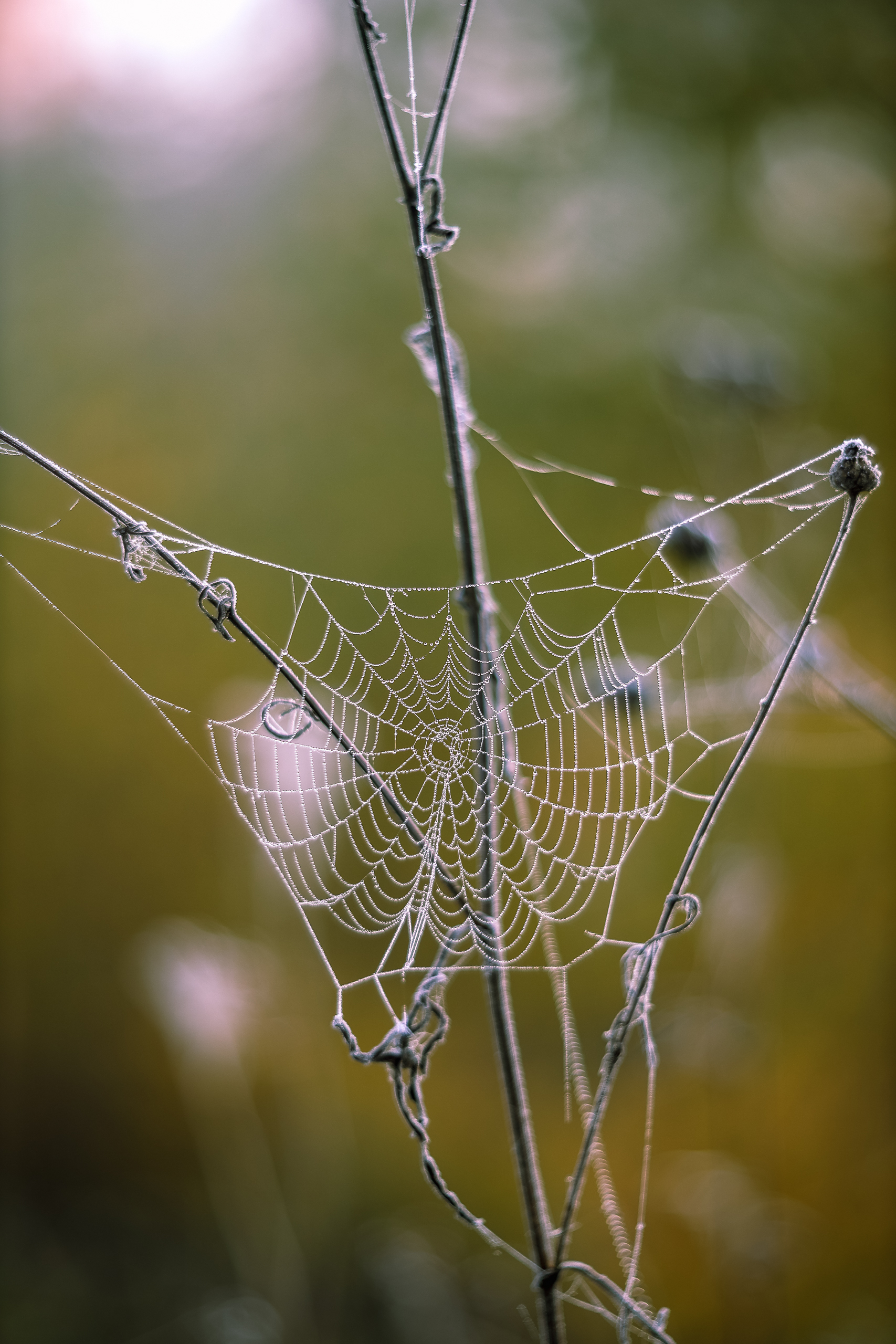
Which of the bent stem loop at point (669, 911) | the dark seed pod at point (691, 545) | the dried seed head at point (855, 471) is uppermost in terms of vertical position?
the dark seed pod at point (691, 545)

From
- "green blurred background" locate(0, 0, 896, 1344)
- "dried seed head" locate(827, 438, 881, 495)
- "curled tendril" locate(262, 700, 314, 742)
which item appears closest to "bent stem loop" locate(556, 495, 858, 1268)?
"dried seed head" locate(827, 438, 881, 495)

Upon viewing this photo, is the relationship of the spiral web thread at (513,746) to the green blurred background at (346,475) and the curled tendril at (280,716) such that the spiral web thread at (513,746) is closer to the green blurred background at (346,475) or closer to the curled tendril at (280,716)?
the curled tendril at (280,716)

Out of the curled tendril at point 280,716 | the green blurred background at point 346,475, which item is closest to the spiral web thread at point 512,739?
the curled tendril at point 280,716

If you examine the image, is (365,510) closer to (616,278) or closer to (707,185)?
(616,278)

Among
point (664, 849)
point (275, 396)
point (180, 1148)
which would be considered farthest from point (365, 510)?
point (180, 1148)

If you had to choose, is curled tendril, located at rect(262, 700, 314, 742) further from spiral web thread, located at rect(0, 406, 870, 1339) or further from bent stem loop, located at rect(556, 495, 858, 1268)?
bent stem loop, located at rect(556, 495, 858, 1268)

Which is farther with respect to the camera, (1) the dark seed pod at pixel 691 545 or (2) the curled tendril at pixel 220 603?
(1) the dark seed pod at pixel 691 545

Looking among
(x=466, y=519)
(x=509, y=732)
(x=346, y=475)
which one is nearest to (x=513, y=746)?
(x=509, y=732)
